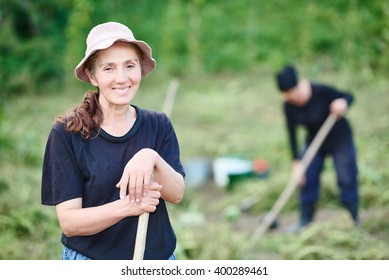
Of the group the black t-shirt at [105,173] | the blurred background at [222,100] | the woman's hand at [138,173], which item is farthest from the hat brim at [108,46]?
the blurred background at [222,100]

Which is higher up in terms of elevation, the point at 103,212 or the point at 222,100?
the point at 222,100

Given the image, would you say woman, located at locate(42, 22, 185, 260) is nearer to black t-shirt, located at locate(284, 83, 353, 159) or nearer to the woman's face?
the woman's face

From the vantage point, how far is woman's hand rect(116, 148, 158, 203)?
6.20ft

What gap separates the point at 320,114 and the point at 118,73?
3.49 m

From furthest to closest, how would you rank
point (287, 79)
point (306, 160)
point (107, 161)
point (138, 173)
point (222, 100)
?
1. point (222, 100)
2. point (306, 160)
3. point (287, 79)
4. point (107, 161)
5. point (138, 173)

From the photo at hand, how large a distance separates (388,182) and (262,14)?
23.1 feet

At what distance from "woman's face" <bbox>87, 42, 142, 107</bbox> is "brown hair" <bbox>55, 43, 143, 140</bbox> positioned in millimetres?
33

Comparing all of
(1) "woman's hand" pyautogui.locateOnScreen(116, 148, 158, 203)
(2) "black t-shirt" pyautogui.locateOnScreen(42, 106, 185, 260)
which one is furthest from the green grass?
(1) "woman's hand" pyautogui.locateOnScreen(116, 148, 158, 203)

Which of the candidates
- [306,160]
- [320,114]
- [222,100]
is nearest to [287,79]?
[320,114]

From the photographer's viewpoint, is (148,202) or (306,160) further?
(306,160)

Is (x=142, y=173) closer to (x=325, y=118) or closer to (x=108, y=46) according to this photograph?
(x=108, y=46)

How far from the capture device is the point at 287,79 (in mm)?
5117

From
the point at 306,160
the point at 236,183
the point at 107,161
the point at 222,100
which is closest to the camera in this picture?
the point at 107,161
